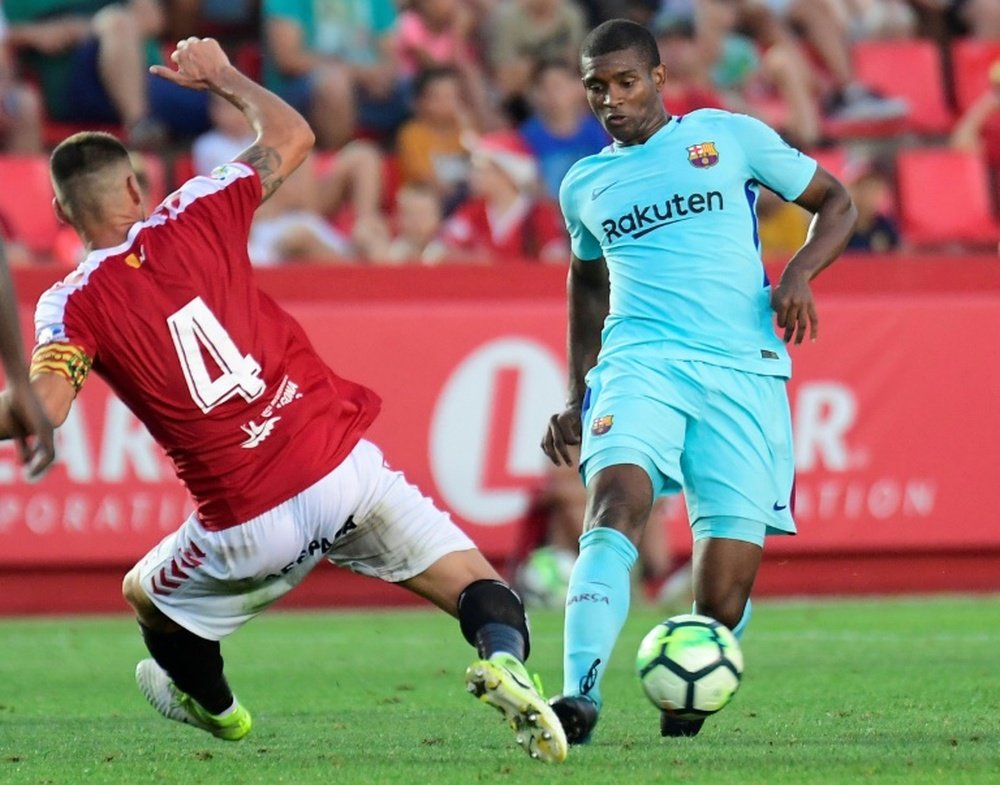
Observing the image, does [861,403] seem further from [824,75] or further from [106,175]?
[106,175]

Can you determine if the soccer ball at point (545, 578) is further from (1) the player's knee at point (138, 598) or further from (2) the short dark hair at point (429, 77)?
(1) the player's knee at point (138, 598)

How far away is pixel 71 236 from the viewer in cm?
1280

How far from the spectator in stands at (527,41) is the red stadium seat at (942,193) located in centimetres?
284

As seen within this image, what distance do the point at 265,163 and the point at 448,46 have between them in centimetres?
1023

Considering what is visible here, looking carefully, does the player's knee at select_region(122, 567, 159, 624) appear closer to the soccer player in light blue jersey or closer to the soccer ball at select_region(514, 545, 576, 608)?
the soccer player in light blue jersey

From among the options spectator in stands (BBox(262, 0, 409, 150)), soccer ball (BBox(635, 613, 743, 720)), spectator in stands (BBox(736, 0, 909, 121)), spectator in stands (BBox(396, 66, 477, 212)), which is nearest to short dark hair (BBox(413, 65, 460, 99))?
spectator in stands (BBox(396, 66, 477, 212))

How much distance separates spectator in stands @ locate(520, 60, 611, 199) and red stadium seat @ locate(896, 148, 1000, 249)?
244 cm

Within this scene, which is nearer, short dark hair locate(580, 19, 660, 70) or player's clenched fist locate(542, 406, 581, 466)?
short dark hair locate(580, 19, 660, 70)

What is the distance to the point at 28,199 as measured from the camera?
1355 centimetres

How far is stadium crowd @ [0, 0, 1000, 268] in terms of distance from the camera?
13570mm

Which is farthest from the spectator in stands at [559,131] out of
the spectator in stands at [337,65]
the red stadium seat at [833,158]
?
the red stadium seat at [833,158]

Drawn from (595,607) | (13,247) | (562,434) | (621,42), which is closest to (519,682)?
(595,607)

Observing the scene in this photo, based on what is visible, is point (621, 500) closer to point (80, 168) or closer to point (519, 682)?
point (519, 682)

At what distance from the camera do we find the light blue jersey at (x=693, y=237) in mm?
5961
